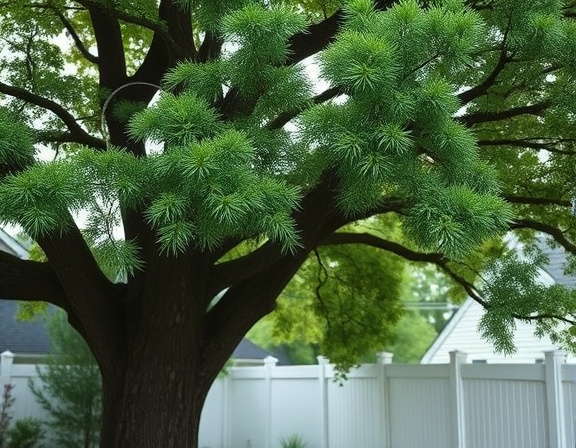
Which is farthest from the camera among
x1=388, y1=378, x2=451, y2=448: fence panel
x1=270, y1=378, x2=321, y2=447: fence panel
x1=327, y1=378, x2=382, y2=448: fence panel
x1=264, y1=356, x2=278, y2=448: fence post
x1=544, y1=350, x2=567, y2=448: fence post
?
x1=264, y1=356, x2=278, y2=448: fence post

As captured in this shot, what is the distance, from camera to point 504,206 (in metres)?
4.39

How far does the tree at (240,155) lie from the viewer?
4.21 m

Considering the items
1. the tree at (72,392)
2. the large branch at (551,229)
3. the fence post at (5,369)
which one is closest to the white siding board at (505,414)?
the large branch at (551,229)

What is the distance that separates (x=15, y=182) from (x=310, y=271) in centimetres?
820

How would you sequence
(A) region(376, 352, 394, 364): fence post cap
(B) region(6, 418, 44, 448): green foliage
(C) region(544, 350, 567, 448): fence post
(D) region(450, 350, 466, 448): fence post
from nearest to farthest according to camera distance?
1. (C) region(544, 350, 567, 448): fence post
2. (D) region(450, 350, 466, 448): fence post
3. (A) region(376, 352, 394, 364): fence post cap
4. (B) region(6, 418, 44, 448): green foliage

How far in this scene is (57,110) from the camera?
7.83 meters

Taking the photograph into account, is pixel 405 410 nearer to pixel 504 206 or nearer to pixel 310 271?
pixel 310 271

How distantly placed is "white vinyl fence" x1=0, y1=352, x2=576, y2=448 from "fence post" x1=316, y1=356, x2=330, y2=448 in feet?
0.05

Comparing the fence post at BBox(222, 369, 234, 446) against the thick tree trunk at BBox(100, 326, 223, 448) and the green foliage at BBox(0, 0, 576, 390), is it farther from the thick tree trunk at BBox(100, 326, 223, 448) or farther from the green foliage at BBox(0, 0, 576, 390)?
the green foliage at BBox(0, 0, 576, 390)

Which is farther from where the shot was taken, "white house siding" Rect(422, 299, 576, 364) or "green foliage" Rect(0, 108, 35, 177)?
"white house siding" Rect(422, 299, 576, 364)

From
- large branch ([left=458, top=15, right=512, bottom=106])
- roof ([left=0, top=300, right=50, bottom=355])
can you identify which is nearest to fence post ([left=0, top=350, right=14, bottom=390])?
roof ([left=0, top=300, right=50, bottom=355])

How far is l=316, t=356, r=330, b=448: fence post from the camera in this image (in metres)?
12.3

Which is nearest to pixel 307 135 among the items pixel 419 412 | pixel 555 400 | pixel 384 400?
pixel 555 400

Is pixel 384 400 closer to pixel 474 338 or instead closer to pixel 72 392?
pixel 72 392
